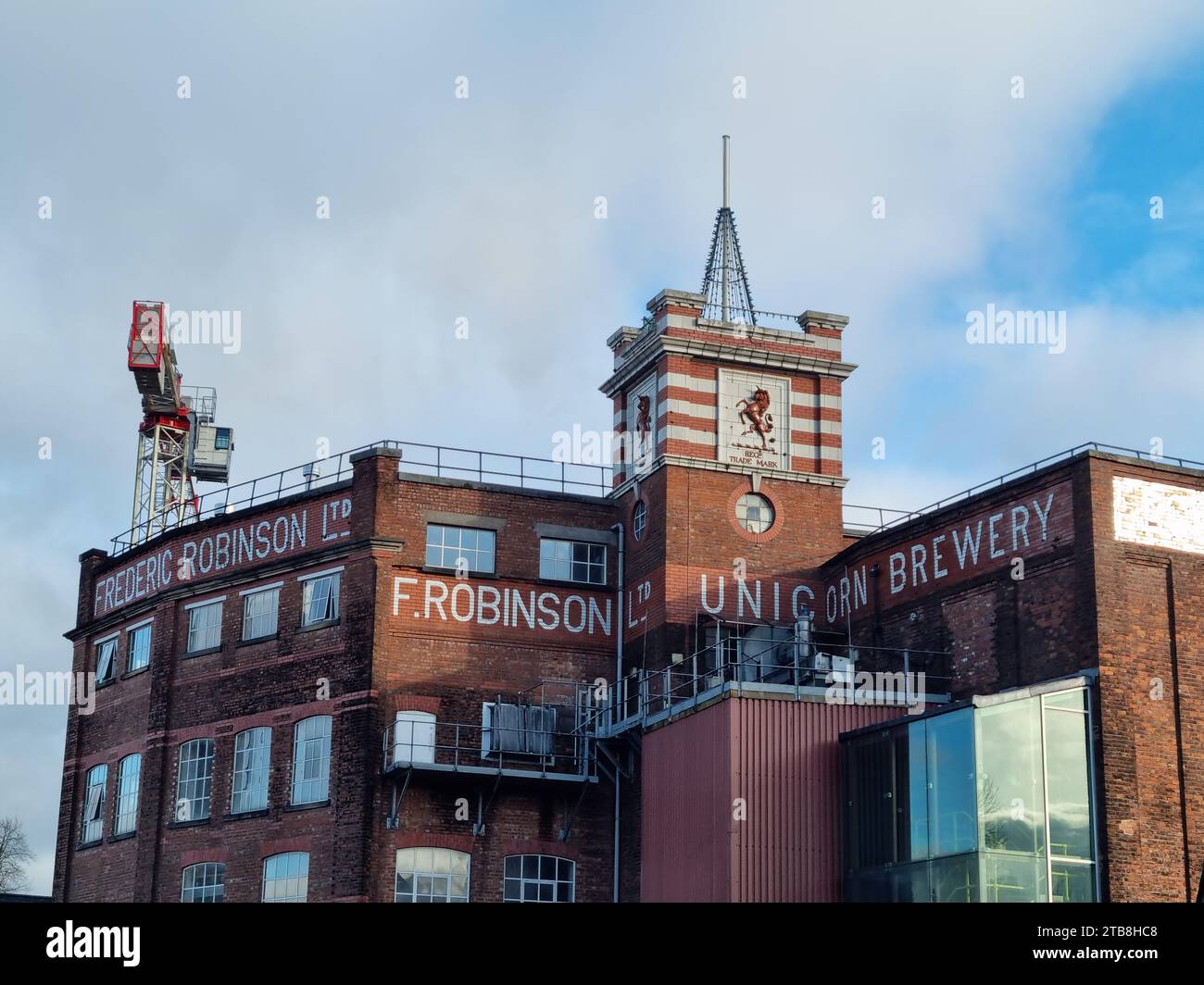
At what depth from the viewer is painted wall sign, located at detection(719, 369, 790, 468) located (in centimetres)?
4044

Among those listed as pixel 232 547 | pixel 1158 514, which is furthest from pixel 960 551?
pixel 232 547

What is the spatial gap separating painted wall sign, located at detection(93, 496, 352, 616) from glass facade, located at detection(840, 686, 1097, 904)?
15135 millimetres

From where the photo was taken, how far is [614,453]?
42281 mm

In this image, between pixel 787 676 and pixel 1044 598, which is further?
pixel 787 676

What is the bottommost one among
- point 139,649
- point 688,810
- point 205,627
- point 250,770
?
point 688,810

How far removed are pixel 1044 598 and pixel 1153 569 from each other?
6.70 feet

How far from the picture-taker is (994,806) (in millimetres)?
28969

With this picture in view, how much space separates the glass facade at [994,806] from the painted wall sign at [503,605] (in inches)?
429

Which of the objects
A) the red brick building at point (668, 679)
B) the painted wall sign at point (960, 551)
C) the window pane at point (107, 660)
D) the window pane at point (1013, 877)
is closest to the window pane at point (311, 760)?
the red brick building at point (668, 679)

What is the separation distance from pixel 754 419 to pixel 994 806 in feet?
46.3

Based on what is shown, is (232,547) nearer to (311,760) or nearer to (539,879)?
(311,760)

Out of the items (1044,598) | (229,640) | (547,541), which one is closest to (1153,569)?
(1044,598)
